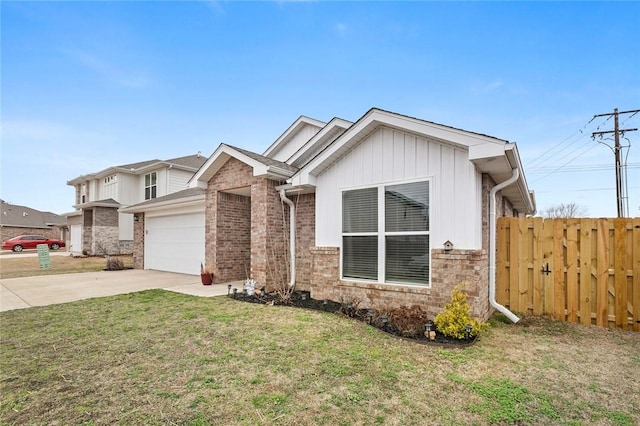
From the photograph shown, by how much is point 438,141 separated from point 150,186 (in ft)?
77.6

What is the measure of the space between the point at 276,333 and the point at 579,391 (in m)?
3.97

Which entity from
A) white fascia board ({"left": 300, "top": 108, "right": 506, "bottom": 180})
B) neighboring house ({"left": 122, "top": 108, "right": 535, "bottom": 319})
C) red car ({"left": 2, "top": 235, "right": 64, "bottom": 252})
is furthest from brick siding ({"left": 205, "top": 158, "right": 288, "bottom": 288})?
red car ({"left": 2, "top": 235, "right": 64, "bottom": 252})

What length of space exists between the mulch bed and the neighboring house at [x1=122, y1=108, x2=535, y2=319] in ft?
1.06

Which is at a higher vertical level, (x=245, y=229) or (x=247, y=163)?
(x=247, y=163)

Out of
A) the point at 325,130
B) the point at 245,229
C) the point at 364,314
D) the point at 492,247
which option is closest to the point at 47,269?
the point at 245,229

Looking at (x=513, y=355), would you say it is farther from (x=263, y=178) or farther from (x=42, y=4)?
(x=42, y=4)

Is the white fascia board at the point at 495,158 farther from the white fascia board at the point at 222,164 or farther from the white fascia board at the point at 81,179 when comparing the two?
the white fascia board at the point at 81,179

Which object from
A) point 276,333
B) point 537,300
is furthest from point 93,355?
point 537,300

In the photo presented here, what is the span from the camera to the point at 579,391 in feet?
10.7

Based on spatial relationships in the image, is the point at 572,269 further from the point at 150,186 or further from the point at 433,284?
the point at 150,186

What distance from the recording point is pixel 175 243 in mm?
13625

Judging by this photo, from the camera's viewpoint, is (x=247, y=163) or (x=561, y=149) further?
(x=561, y=149)

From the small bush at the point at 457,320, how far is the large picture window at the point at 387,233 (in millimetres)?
869

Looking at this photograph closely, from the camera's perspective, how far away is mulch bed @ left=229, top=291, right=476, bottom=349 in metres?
4.70
